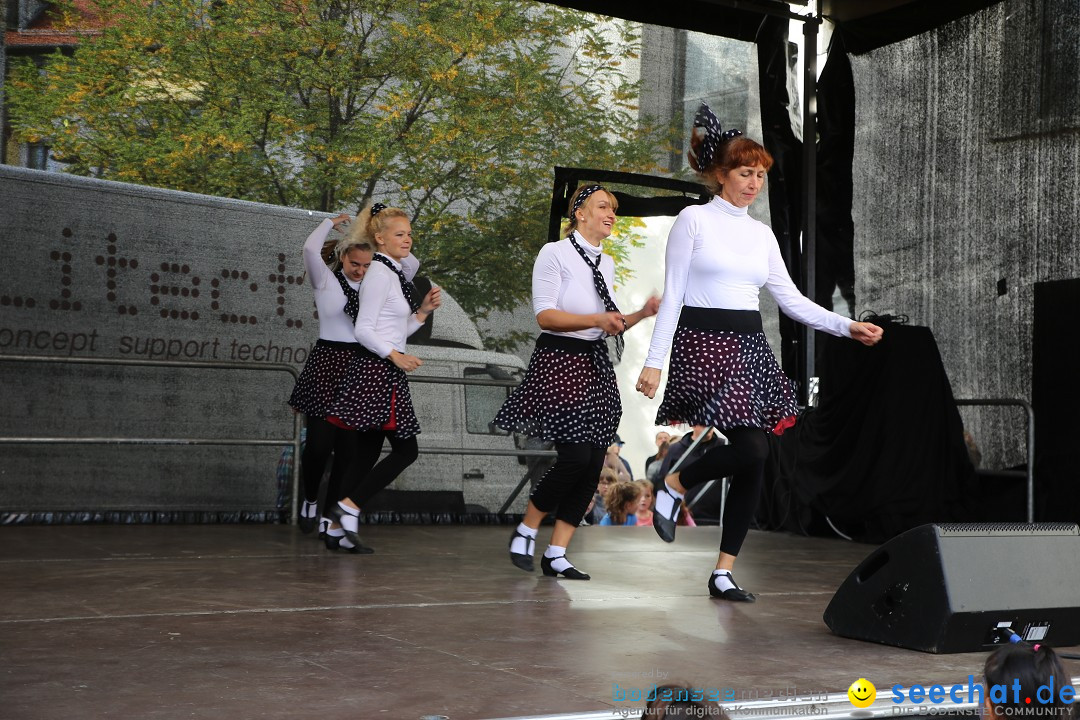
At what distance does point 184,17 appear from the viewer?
613 cm

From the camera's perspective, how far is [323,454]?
5.45 metres

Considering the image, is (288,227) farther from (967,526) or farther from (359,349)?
(967,526)

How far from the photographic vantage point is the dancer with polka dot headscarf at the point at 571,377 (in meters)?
4.08

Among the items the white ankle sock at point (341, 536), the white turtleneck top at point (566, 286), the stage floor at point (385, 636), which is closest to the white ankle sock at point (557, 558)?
the stage floor at point (385, 636)

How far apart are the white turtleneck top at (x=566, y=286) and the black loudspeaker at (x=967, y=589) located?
1.44 meters

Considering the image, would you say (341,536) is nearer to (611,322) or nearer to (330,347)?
(330,347)

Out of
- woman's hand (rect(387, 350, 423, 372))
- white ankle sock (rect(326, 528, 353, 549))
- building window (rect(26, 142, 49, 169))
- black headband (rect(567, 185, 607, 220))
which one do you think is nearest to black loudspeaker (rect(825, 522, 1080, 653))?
black headband (rect(567, 185, 607, 220))

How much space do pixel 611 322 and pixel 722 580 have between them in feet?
2.95

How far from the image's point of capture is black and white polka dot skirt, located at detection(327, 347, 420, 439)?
482 cm

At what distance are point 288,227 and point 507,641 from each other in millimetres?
4160

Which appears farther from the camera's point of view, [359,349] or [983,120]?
[983,120]

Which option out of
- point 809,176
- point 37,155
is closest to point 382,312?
point 37,155

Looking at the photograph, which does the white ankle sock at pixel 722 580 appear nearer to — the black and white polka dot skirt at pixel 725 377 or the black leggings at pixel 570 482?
the black and white polka dot skirt at pixel 725 377

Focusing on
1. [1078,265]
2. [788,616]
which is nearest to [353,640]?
[788,616]
